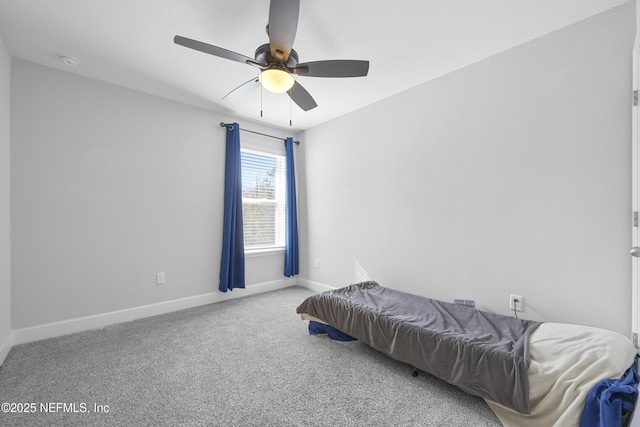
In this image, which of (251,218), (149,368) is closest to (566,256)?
(149,368)

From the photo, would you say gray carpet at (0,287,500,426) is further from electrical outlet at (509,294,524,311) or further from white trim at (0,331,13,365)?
electrical outlet at (509,294,524,311)

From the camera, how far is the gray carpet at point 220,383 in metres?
1.50

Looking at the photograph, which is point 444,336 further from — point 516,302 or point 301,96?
point 301,96

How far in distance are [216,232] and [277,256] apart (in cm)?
100

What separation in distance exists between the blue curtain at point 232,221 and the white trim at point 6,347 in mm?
1753

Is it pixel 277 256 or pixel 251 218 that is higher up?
pixel 251 218

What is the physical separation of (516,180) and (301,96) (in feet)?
5.95

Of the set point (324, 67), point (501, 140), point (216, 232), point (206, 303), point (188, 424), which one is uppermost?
point (324, 67)

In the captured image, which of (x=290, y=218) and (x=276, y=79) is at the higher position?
(x=276, y=79)

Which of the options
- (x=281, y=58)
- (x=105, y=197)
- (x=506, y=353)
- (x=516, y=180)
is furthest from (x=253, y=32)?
(x=506, y=353)

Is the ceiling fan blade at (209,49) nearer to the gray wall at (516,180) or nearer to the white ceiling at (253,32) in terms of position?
the white ceiling at (253,32)

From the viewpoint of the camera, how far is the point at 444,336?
1738mm

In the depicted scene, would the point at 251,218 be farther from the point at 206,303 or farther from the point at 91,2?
the point at 91,2

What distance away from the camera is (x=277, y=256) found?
13.4 ft
